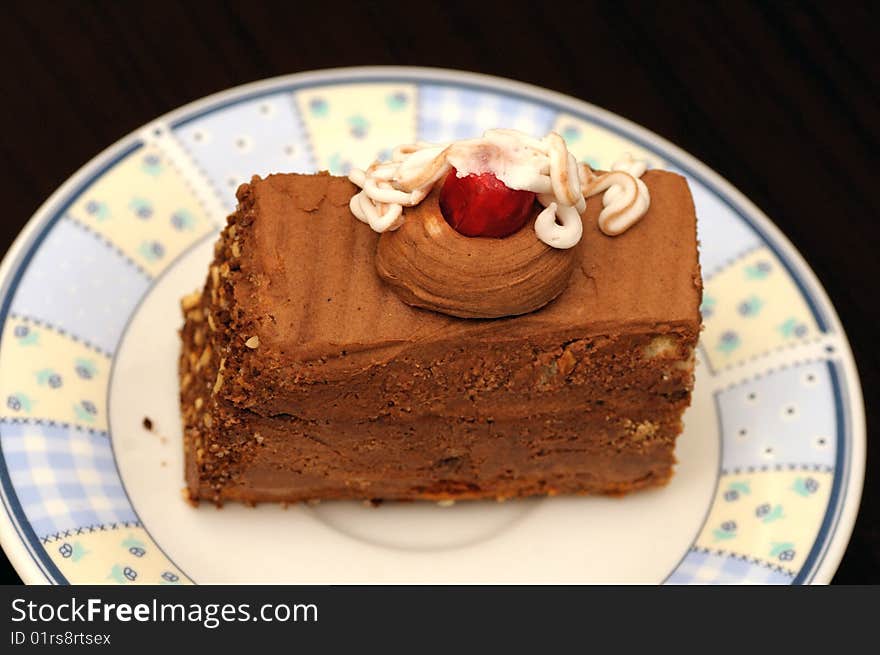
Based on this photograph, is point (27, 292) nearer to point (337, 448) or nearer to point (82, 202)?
point (82, 202)

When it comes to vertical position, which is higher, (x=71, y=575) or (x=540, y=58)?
(x=540, y=58)

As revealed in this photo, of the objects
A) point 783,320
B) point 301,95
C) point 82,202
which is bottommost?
point 783,320

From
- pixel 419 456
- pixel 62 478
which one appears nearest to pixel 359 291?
pixel 419 456

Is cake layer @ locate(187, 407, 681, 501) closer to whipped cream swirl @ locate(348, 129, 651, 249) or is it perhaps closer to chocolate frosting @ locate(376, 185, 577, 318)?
chocolate frosting @ locate(376, 185, 577, 318)

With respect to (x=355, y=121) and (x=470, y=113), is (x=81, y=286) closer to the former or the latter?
(x=355, y=121)
